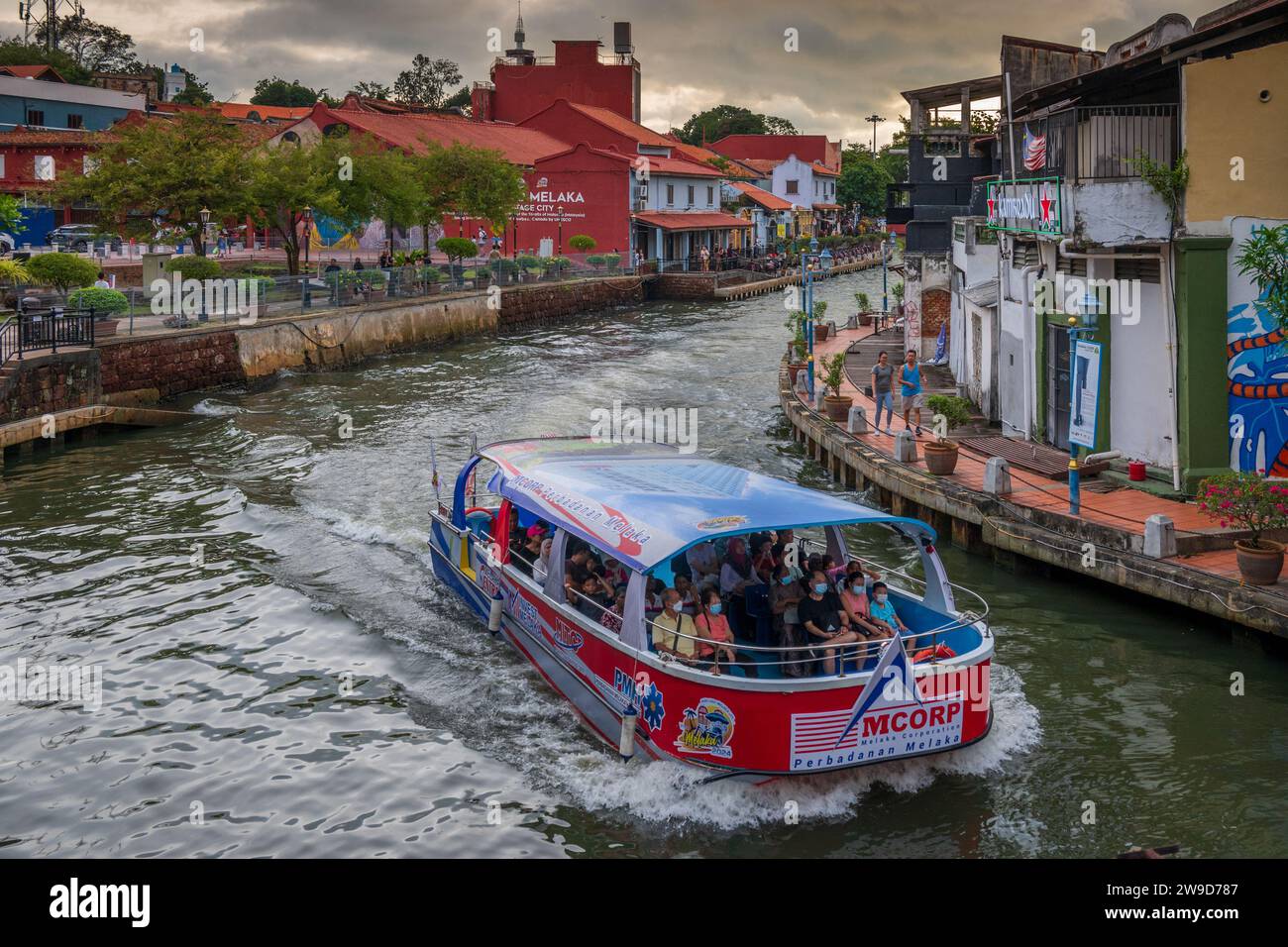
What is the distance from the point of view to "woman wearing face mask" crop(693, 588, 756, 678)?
42.1 ft

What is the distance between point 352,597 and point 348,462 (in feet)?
31.1

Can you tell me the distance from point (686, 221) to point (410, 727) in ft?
230

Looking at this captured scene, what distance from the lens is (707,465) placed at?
16.1 metres

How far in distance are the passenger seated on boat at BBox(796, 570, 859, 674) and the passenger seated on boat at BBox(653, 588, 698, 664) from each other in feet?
4.08

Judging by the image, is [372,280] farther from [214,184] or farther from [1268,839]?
[1268,839]

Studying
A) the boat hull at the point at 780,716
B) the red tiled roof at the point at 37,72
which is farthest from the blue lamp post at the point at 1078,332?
the red tiled roof at the point at 37,72

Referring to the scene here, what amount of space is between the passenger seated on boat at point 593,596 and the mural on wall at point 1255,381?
10596 mm

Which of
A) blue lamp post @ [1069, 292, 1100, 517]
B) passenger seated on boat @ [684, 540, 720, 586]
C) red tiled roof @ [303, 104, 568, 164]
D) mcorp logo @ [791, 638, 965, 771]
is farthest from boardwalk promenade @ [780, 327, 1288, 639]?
red tiled roof @ [303, 104, 568, 164]

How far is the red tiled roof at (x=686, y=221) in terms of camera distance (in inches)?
3059

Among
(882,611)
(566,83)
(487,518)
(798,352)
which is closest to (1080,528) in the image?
(882,611)

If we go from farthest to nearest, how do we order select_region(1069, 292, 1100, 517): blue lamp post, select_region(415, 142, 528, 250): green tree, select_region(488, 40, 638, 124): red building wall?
select_region(488, 40, 638, 124): red building wall, select_region(415, 142, 528, 250): green tree, select_region(1069, 292, 1100, 517): blue lamp post

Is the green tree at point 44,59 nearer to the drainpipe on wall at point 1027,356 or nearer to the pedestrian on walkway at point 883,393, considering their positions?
the pedestrian on walkway at point 883,393

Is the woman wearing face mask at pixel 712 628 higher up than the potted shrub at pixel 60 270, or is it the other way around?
the potted shrub at pixel 60 270

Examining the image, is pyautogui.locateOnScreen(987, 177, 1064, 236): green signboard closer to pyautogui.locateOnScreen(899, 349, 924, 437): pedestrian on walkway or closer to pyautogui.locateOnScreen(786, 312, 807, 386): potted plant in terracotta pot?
pyautogui.locateOnScreen(899, 349, 924, 437): pedestrian on walkway
